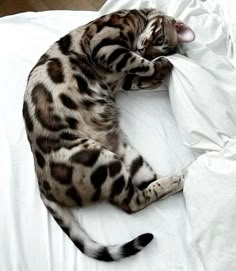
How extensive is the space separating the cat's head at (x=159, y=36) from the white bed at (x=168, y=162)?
0.20 ft

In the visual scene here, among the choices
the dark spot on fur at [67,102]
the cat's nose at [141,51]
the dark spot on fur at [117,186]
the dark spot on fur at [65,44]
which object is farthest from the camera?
the cat's nose at [141,51]

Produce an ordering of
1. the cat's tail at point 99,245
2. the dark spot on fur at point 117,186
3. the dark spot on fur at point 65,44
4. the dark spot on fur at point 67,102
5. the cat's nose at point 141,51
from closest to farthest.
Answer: the cat's tail at point 99,245, the dark spot on fur at point 117,186, the dark spot on fur at point 67,102, the dark spot on fur at point 65,44, the cat's nose at point 141,51

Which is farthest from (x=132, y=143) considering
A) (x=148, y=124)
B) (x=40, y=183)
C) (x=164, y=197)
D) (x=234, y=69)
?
(x=234, y=69)

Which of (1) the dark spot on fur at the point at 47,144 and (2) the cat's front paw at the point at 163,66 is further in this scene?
(2) the cat's front paw at the point at 163,66

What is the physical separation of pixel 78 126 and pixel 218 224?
502 millimetres

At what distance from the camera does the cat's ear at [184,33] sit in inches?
57.6

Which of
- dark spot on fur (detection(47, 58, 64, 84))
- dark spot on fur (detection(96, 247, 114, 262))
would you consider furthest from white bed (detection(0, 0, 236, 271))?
dark spot on fur (detection(47, 58, 64, 84))

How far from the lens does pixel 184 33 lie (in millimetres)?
1476

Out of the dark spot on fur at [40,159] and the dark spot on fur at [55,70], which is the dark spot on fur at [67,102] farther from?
the dark spot on fur at [40,159]

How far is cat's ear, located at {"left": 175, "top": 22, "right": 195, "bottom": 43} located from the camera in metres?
1.46

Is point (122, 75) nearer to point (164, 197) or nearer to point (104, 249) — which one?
point (164, 197)

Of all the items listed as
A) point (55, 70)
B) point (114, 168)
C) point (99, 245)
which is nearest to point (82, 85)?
point (55, 70)

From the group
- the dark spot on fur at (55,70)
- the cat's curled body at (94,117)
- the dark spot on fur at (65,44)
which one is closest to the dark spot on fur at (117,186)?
the cat's curled body at (94,117)

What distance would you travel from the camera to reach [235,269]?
1103 mm
